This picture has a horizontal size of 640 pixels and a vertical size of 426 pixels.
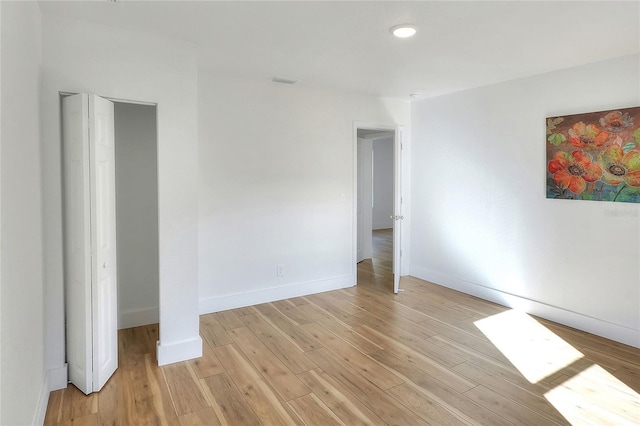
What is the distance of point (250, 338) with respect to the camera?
349 cm

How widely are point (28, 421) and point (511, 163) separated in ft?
14.9

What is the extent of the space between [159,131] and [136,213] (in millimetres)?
1196

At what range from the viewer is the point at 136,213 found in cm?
376

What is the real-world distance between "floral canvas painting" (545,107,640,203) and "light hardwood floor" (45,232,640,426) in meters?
1.34

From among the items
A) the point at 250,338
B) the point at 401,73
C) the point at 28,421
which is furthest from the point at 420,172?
the point at 28,421

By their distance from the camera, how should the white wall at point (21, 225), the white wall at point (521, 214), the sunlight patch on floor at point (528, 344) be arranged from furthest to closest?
1. the white wall at point (521, 214)
2. the sunlight patch on floor at point (528, 344)
3. the white wall at point (21, 225)

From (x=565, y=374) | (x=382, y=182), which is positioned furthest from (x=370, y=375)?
(x=382, y=182)

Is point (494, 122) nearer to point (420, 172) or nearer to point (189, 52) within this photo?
point (420, 172)

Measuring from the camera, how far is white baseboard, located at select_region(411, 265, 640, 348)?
342 centimetres

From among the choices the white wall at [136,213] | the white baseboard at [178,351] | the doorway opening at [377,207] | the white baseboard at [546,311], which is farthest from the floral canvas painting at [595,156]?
the white wall at [136,213]

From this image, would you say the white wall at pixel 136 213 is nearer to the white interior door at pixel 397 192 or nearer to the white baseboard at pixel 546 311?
the white interior door at pixel 397 192

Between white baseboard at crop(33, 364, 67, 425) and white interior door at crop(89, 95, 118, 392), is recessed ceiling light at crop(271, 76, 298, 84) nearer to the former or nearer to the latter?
white interior door at crop(89, 95, 118, 392)

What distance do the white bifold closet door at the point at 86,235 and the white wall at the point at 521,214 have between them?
3912mm

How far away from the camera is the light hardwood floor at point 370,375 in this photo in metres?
2.38
